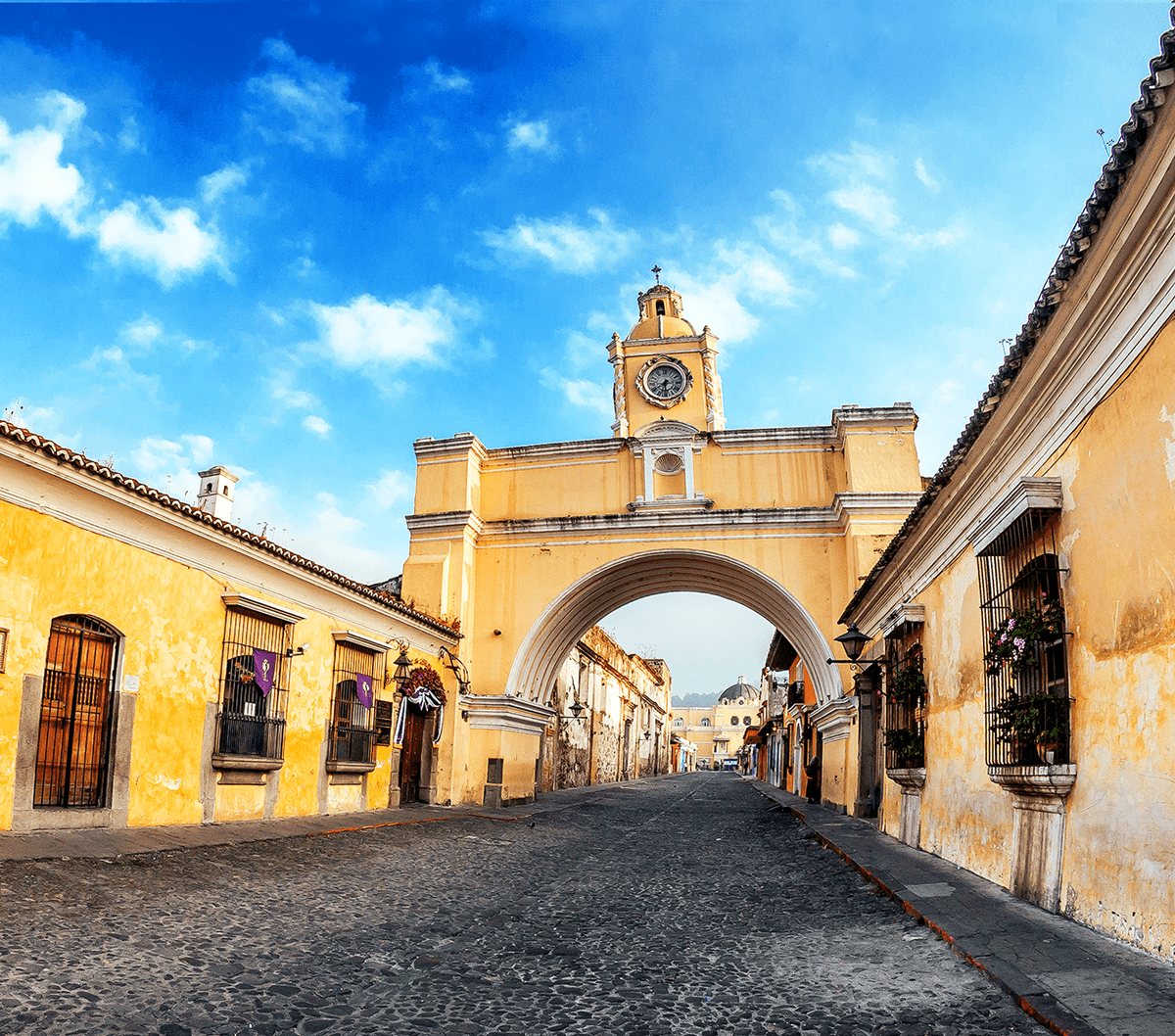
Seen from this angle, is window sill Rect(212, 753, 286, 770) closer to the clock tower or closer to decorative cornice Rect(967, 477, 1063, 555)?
decorative cornice Rect(967, 477, 1063, 555)

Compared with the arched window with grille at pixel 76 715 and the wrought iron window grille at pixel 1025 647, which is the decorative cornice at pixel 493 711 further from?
the wrought iron window grille at pixel 1025 647

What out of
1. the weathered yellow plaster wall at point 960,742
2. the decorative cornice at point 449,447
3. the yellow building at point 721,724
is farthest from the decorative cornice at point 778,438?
the yellow building at point 721,724

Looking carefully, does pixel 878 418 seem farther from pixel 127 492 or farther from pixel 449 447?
pixel 127 492

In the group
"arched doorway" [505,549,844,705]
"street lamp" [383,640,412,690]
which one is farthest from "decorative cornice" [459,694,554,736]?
"street lamp" [383,640,412,690]

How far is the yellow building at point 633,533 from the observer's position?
17766 millimetres

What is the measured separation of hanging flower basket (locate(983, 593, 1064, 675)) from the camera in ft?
19.2

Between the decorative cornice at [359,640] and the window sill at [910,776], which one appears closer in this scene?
the window sill at [910,776]

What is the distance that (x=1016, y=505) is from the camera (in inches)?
241

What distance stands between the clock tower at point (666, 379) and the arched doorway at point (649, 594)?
2.95m

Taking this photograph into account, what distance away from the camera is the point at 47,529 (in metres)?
8.38

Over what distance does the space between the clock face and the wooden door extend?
869 centimetres

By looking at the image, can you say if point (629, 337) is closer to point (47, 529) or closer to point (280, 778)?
point (280, 778)

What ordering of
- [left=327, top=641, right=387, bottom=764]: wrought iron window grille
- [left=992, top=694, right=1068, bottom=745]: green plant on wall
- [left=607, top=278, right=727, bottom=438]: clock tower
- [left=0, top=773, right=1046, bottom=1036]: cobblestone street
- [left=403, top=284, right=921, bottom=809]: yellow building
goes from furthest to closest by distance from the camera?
[left=607, top=278, right=727, bottom=438]: clock tower, [left=403, top=284, right=921, bottom=809]: yellow building, [left=327, top=641, right=387, bottom=764]: wrought iron window grille, [left=992, top=694, right=1068, bottom=745]: green plant on wall, [left=0, top=773, right=1046, bottom=1036]: cobblestone street

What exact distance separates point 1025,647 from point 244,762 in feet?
28.7
